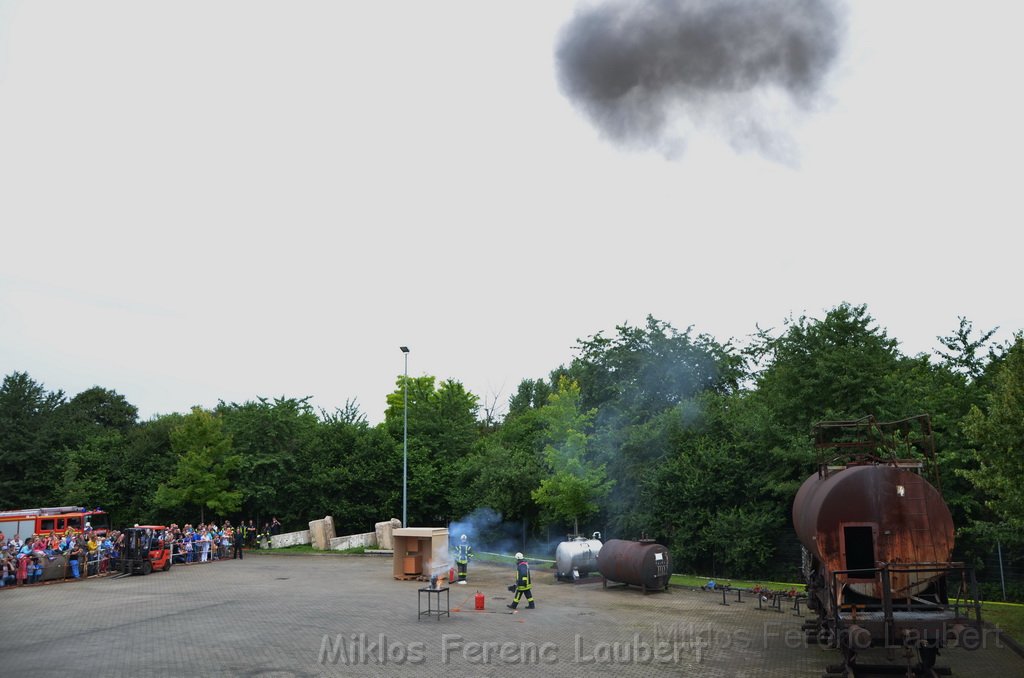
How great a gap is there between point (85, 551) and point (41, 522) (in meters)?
8.93

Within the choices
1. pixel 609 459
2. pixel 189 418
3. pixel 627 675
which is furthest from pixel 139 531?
pixel 627 675

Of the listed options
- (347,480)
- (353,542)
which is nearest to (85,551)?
(353,542)

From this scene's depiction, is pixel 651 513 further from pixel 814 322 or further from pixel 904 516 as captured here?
pixel 904 516

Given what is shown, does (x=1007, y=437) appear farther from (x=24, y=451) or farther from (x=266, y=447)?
(x=24, y=451)

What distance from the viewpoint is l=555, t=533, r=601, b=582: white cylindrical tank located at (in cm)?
2850

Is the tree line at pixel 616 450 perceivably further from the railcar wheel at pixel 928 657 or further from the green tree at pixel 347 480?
the railcar wheel at pixel 928 657

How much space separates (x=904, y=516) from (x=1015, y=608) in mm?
10533

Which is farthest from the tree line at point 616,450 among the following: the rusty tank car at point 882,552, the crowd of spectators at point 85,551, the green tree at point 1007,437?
the crowd of spectators at point 85,551

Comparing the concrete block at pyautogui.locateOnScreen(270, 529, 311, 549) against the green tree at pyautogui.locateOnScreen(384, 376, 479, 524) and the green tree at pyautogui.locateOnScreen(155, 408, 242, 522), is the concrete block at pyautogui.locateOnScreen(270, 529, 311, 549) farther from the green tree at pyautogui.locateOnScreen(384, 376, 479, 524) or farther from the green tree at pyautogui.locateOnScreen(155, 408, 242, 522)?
the green tree at pyautogui.locateOnScreen(384, 376, 479, 524)

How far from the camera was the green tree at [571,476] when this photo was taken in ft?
109

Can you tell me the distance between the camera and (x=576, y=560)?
28531mm

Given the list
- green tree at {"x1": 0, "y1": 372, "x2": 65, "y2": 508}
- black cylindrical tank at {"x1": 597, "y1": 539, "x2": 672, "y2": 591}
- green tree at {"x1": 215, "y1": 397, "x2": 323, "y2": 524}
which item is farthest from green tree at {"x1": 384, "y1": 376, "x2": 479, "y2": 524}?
green tree at {"x1": 0, "y1": 372, "x2": 65, "y2": 508}

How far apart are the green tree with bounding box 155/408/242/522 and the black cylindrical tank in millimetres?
28428

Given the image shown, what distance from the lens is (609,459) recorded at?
1387 inches
